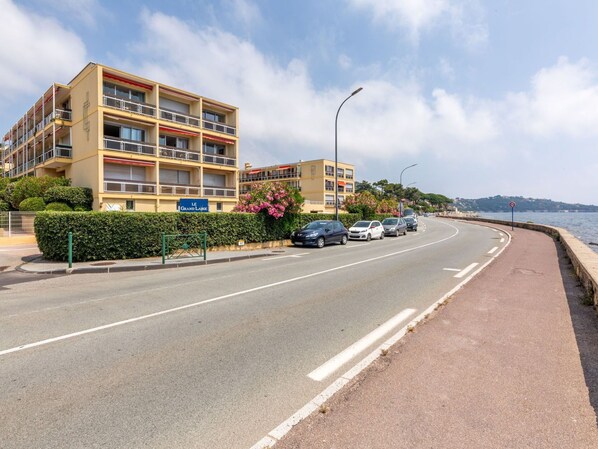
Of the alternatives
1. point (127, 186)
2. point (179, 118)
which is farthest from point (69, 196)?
point (179, 118)

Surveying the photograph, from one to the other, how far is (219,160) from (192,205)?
1908cm

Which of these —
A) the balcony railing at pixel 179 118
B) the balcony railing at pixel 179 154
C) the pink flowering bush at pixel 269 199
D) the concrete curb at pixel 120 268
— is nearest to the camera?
the concrete curb at pixel 120 268

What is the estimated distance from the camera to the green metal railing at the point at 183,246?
14219 millimetres

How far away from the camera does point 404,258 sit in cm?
1379

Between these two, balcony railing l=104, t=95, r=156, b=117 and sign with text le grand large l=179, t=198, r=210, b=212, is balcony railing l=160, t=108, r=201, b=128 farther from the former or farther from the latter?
sign with text le grand large l=179, t=198, r=210, b=212

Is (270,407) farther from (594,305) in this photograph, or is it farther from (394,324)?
(594,305)

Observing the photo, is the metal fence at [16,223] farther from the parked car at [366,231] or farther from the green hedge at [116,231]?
the parked car at [366,231]

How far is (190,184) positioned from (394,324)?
95.9 ft

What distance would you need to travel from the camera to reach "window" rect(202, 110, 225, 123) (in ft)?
113

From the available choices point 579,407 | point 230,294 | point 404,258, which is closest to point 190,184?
point 404,258

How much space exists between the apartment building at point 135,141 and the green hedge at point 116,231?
12330 mm

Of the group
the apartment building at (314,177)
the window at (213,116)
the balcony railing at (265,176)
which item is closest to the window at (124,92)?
the window at (213,116)

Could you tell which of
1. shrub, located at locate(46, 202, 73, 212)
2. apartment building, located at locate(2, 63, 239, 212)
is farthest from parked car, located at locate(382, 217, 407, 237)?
shrub, located at locate(46, 202, 73, 212)

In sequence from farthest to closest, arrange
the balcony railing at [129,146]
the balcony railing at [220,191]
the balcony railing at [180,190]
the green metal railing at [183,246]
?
the balcony railing at [220,191]
the balcony railing at [180,190]
the balcony railing at [129,146]
the green metal railing at [183,246]
